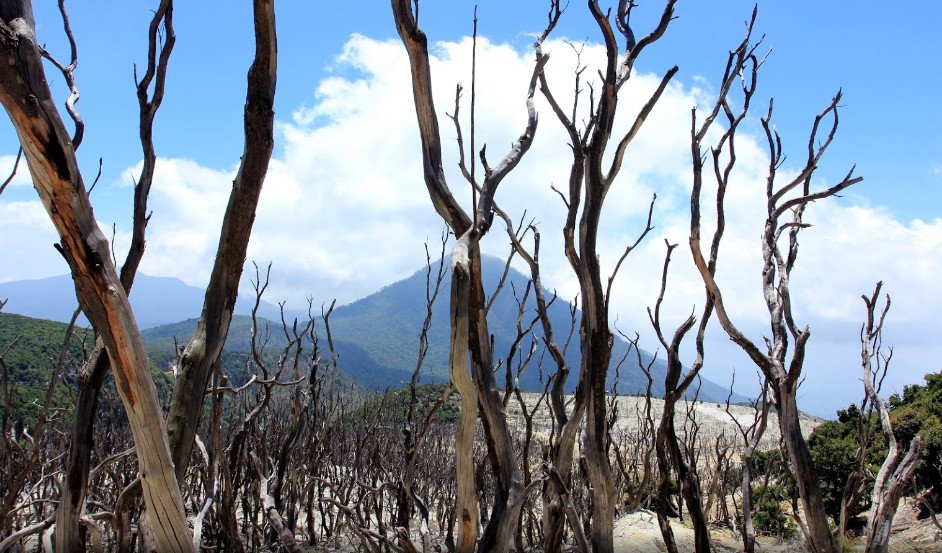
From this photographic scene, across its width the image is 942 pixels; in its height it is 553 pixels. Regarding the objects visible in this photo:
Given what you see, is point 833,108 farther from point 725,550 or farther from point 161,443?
point 161,443

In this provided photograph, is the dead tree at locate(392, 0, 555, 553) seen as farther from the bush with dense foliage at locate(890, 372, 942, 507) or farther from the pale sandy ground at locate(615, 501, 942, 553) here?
the bush with dense foliage at locate(890, 372, 942, 507)

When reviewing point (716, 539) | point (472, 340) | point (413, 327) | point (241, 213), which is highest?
point (413, 327)

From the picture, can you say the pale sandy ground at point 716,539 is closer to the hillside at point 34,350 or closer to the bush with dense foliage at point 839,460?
the bush with dense foliage at point 839,460

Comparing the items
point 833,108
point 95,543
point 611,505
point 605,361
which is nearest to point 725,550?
point 611,505

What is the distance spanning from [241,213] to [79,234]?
0.56 metres

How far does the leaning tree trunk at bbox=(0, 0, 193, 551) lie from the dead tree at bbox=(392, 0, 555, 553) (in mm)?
833

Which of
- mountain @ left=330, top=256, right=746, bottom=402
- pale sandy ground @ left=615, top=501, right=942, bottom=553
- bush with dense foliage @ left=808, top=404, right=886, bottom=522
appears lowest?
pale sandy ground @ left=615, top=501, right=942, bottom=553

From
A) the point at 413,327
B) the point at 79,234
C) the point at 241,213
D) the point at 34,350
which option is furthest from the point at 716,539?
the point at 413,327

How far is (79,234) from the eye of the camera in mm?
1417

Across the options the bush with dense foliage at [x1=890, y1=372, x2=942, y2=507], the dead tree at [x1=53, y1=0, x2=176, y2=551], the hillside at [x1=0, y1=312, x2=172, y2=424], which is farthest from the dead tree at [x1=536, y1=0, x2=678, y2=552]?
the hillside at [x1=0, y1=312, x2=172, y2=424]

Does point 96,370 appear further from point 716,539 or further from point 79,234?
point 716,539

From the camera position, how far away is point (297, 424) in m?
3.97

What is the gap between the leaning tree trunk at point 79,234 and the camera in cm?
134

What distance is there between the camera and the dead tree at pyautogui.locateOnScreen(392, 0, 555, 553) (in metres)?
2.07
